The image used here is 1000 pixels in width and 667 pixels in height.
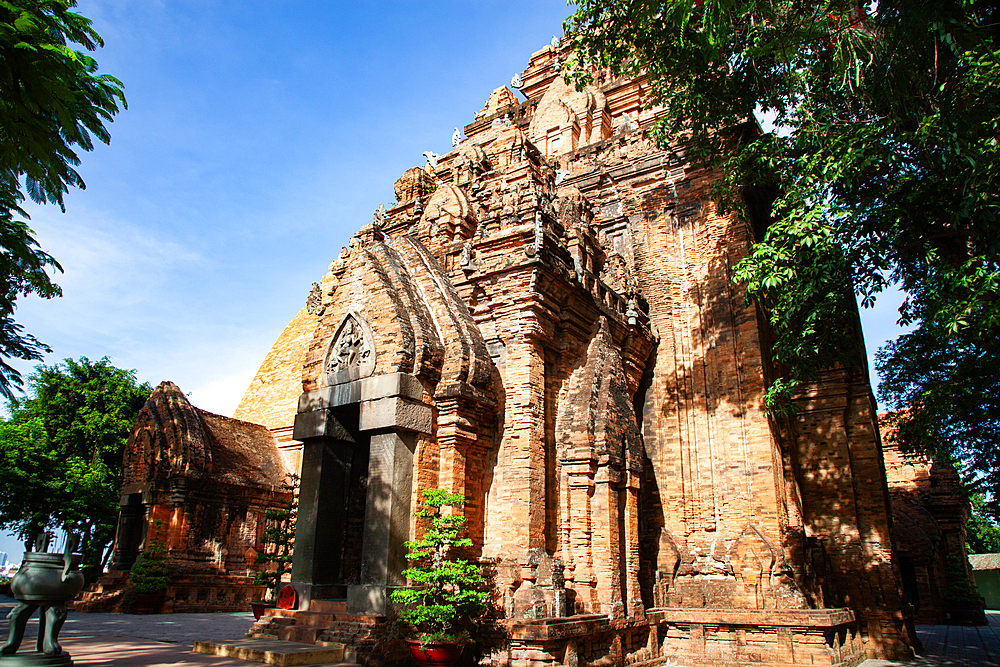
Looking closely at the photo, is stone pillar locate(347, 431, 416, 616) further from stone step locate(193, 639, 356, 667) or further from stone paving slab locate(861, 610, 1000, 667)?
stone paving slab locate(861, 610, 1000, 667)

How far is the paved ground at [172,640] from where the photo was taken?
25.8 ft

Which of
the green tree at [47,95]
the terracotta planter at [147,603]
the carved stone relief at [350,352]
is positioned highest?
the green tree at [47,95]

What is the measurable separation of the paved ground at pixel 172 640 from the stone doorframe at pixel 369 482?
1659mm

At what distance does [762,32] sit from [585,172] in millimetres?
5497

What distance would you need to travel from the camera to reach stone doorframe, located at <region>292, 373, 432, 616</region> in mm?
8398

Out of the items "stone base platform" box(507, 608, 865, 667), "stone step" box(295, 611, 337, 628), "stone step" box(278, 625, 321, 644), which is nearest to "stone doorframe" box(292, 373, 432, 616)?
"stone step" box(295, 611, 337, 628)

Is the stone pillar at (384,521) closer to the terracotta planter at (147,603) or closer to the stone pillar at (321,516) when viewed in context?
the stone pillar at (321,516)

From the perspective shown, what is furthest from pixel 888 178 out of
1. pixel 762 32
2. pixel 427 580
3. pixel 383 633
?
pixel 383 633

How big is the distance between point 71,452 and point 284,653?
20.5 metres

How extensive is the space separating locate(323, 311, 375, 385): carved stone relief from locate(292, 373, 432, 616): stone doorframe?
6.2 inches

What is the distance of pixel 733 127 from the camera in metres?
14.1

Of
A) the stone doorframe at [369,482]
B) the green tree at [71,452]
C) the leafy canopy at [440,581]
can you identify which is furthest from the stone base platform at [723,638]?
the green tree at [71,452]

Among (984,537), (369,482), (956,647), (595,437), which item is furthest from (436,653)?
(984,537)

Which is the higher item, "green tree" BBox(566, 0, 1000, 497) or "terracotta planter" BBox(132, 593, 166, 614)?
"green tree" BBox(566, 0, 1000, 497)
